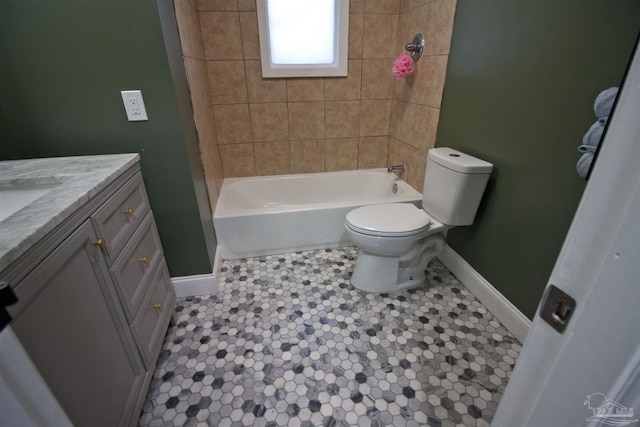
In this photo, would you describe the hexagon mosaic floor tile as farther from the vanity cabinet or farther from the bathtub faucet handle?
the bathtub faucet handle

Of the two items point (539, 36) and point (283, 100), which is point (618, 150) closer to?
point (539, 36)

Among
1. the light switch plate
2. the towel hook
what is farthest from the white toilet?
the light switch plate

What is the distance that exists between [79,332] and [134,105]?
37.4 inches

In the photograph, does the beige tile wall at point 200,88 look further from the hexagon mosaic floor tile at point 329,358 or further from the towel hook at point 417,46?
the towel hook at point 417,46

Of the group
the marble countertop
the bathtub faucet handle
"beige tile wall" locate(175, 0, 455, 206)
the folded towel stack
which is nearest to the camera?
the marble countertop

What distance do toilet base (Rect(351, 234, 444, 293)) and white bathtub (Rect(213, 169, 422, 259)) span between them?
0.44 m

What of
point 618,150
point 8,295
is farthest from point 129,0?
point 618,150

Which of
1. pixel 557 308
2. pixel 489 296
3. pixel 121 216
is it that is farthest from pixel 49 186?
pixel 489 296

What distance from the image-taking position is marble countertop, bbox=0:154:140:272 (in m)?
0.62

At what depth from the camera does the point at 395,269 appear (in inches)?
67.1

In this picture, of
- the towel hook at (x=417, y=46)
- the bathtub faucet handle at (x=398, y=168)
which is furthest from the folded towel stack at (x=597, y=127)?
the bathtub faucet handle at (x=398, y=168)

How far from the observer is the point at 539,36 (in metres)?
1.17

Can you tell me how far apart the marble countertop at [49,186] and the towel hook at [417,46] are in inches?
71.2

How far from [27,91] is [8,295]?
113 centimetres
